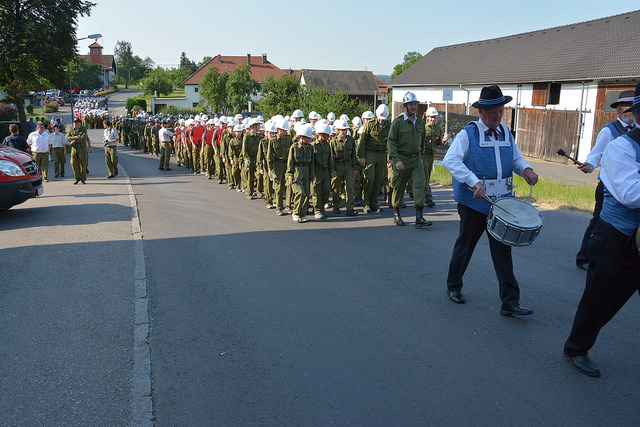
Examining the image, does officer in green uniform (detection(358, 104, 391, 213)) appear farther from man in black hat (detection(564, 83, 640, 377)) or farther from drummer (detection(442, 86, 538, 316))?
man in black hat (detection(564, 83, 640, 377))

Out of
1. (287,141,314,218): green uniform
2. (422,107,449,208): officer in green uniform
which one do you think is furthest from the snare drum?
(422,107,449,208): officer in green uniform

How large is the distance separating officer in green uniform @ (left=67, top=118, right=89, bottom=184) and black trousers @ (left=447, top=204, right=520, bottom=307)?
14.9 meters

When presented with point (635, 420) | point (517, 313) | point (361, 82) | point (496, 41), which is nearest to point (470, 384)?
point (635, 420)

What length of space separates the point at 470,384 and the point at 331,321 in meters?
1.66

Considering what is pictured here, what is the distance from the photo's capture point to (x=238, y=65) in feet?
343

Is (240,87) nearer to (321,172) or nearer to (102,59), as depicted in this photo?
(321,172)

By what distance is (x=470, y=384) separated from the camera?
4176mm

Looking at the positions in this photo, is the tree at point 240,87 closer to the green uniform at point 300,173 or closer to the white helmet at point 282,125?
the white helmet at point 282,125

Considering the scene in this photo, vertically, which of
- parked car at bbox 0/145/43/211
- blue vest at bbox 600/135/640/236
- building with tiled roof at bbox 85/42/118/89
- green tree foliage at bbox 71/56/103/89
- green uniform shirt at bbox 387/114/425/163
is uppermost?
building with tiled roof at bbox 85/42/118/89

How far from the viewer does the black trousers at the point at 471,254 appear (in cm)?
547

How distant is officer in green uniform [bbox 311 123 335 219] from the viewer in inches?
448

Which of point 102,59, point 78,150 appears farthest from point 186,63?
point 78,150

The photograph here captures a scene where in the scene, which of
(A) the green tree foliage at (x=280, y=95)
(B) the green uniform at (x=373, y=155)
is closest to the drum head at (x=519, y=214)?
(B) the green uniform at (x=373, y=155)

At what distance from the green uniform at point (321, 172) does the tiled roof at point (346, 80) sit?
64.7m
